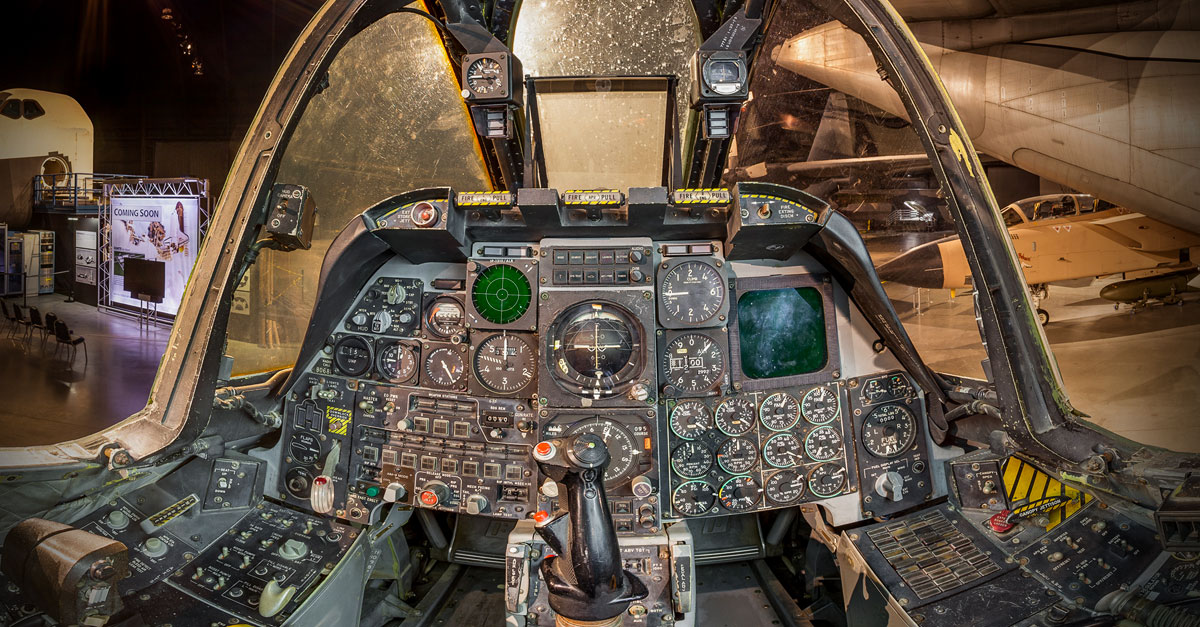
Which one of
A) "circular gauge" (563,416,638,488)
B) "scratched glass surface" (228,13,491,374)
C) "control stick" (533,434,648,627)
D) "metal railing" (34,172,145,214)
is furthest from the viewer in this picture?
"scratched glass surface" (228,13,491,374)

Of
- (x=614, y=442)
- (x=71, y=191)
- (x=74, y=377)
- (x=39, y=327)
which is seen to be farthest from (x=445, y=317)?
(x=74, y=377)

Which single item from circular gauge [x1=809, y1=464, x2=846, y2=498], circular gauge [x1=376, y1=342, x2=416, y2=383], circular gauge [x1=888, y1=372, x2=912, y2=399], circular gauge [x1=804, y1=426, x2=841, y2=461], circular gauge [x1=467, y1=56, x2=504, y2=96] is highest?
circular gauge [x1=467, y1=56, x2=504, y2=96]

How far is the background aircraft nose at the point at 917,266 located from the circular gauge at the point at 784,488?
2.82 metres

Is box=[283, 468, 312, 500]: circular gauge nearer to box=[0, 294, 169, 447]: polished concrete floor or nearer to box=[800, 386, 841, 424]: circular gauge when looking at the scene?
box=[0, 294, 169, 447]: polished concrete floor

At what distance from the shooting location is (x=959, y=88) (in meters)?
5.33

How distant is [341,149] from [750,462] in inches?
160

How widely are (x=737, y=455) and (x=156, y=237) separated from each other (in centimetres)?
437

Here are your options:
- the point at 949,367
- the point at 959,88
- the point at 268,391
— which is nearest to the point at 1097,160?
the point at 959,88

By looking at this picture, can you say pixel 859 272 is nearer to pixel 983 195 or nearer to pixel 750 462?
pixel 983 195

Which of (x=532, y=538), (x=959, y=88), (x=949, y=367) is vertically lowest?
(x=532, y=538)

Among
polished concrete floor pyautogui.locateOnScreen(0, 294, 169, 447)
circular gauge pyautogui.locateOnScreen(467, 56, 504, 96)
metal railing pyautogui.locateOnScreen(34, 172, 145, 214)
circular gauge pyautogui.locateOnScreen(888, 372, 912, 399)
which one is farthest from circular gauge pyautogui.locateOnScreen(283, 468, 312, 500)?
circular gauge pyautogui.locateOnScreen(888, 372, 912, 399)

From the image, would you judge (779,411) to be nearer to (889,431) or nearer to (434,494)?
(889,431)

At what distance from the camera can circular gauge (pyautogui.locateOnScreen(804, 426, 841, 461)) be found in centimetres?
272

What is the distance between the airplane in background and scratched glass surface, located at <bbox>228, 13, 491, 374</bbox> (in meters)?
3.85
